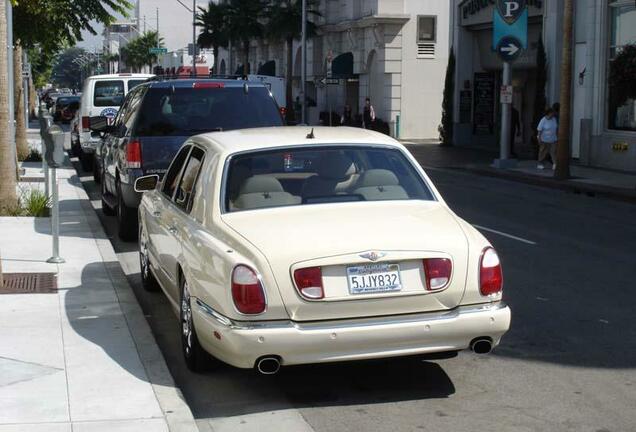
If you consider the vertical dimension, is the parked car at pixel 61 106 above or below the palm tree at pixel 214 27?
below

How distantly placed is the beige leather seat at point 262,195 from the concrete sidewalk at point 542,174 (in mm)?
15095

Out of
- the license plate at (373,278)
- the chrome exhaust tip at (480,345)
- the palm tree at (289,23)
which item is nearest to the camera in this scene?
the license plate at (373,278)

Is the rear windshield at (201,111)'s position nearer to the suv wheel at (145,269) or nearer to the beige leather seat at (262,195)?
the suv wheel at (145,269)

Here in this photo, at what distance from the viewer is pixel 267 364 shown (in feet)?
21.0

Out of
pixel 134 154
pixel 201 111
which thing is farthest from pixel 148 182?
pixel 201 111

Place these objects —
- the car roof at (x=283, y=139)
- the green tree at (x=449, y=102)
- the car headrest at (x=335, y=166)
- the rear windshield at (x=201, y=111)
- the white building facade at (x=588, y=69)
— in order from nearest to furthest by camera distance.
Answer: the car headrest at (x=335, y=166) → the car roof at (x=283, y=139) → the rear windshield at (x=201, y=111) → the white building facade at (x=588, y=69) → the green tree at (x=449, y=102)

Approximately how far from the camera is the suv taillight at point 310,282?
6348 millimetres

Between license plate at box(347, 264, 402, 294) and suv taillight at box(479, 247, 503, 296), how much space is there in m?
0.57

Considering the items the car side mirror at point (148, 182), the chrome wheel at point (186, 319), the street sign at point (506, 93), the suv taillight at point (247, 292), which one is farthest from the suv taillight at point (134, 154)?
the street sign at point (506, 93)

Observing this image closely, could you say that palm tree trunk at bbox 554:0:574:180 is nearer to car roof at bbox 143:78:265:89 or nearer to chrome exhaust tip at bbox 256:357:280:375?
car roof at bbox 143:78:265:89

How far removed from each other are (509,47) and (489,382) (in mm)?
22435

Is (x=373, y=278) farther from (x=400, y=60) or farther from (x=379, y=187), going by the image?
(x=400, y=60)

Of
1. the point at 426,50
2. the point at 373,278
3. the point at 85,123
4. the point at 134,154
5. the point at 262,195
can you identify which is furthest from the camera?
the point at 426,50

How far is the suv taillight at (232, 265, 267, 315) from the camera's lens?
249 inches
